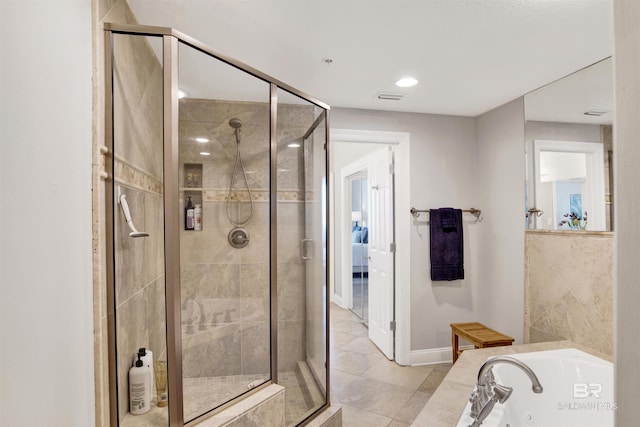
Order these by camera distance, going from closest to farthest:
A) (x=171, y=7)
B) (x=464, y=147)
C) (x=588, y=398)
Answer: (x=171, y=7) → (x=588, y=398) → (x=464, y=147)

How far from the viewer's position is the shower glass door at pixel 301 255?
2059mm

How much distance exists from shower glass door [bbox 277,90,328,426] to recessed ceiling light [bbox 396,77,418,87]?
681 mm

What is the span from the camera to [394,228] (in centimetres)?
348

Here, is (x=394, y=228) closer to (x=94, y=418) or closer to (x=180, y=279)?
(x=180, y=279)

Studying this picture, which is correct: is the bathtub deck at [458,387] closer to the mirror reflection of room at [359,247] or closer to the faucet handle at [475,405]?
the faucet handle at [475,405]

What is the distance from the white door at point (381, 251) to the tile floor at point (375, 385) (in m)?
0.23

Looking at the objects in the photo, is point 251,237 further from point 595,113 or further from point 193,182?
point 595,113

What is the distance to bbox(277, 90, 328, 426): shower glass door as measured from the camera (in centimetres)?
206

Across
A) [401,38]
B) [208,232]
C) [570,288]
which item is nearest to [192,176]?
[208,232]

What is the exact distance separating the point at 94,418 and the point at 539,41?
280 cm

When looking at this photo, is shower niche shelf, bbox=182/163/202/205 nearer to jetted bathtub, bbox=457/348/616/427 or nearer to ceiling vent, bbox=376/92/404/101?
ceiling vent, bbox=376/92/404/101

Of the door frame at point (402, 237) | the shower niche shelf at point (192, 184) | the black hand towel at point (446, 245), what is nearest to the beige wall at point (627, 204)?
the shower niche shelf at point (192, 184)

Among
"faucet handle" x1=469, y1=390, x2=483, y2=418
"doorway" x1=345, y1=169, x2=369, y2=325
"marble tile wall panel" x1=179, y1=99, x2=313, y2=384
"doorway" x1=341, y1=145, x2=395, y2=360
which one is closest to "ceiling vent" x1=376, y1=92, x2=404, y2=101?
"doorway" x1=341, y1=145, x2=395, y2=360

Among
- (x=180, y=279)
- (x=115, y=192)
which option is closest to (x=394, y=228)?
(x=180, y=279)
